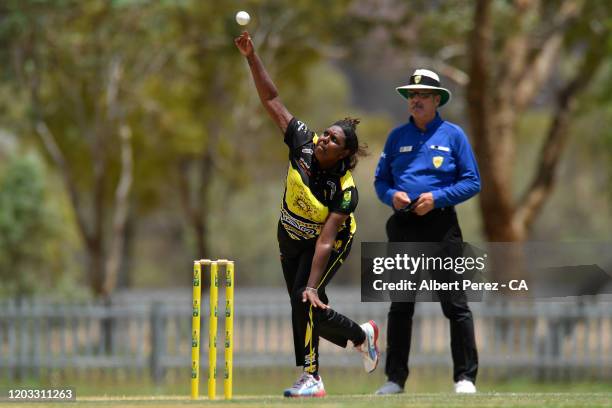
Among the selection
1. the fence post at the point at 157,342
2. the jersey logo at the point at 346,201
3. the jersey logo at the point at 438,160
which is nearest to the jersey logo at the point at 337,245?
the jersey logo at the point at 346,201

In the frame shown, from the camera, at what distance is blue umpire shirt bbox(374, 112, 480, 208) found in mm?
9078

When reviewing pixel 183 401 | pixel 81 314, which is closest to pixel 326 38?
pixel 81 314

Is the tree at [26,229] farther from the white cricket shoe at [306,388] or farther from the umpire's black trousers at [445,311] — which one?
the white cricket shoe at [306,388]

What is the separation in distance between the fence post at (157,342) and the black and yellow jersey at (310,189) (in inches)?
405

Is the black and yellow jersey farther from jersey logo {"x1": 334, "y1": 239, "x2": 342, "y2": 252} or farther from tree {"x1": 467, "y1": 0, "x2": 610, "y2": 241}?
tree {"x1": 467, "y1": 0, "x2": 610, "y2": 241}

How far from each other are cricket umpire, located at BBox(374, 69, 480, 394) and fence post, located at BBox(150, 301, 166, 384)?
379 inches

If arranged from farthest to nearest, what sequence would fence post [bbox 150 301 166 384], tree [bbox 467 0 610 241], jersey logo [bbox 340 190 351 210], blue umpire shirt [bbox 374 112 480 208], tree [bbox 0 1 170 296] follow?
1. tree [bbox 0 1 170 296]
2. tree [bbox 467 0 610 241]
3. fence post [bbox 150 301 166 384]
4. blue umpire shirt [bbox 374 112 480 208]
5. jersey logo [bbox 340 190 351 210]

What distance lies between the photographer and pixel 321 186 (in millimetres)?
8469

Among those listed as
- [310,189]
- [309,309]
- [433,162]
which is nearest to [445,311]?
[433,162]

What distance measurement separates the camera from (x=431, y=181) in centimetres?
908

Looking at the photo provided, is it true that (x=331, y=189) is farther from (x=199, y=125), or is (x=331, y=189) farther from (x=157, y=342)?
(x=199, y=125)

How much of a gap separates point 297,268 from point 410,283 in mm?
938

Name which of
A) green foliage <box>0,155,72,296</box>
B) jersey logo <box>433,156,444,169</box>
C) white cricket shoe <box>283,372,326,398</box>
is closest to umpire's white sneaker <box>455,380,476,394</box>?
white cricket shoe <box>283,372,326,398</box>

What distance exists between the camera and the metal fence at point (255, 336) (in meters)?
18.2
